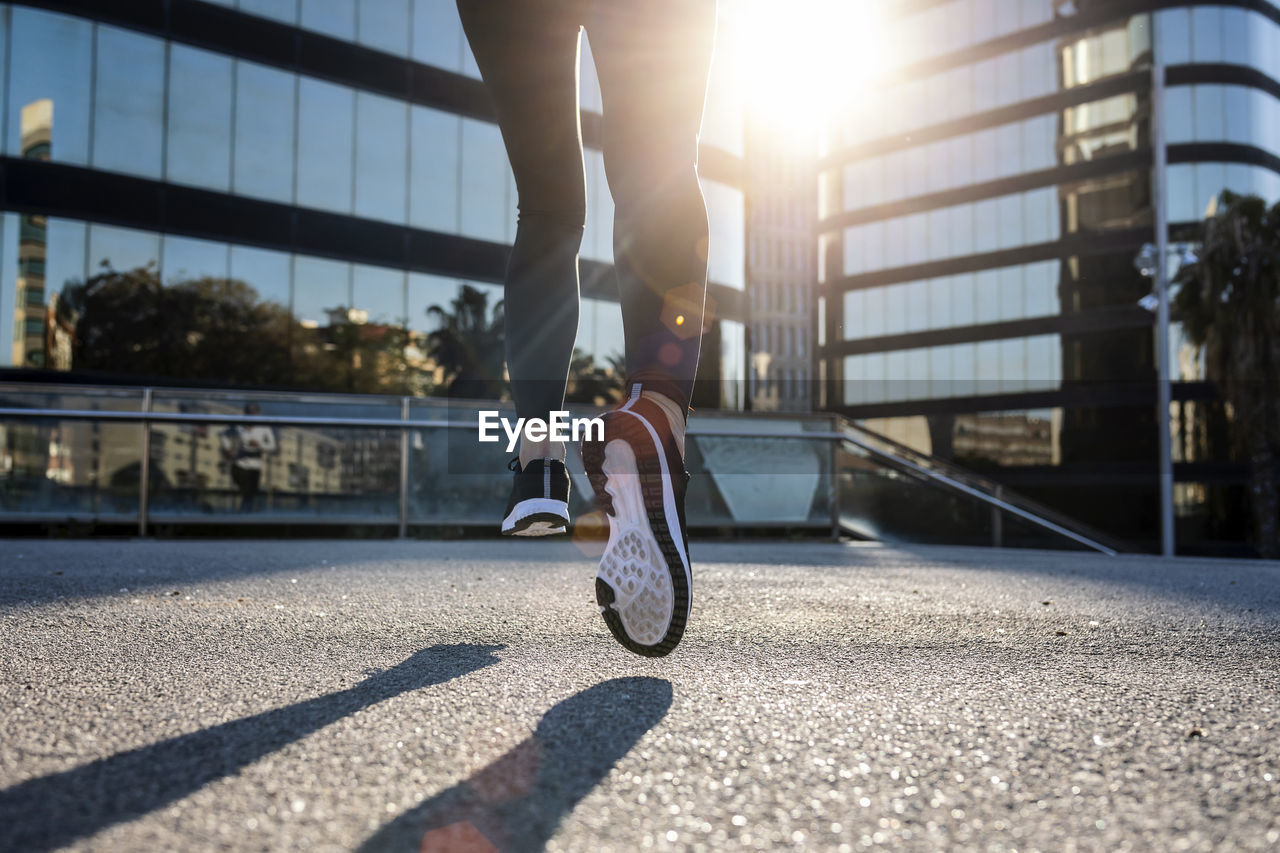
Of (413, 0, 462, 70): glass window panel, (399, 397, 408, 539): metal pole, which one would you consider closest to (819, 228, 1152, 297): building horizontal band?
(413, 0, 462, 70): glass window panel

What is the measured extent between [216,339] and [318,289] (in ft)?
7.58

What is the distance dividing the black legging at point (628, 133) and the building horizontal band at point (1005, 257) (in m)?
39.3

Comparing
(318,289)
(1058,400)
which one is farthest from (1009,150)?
(318,289)

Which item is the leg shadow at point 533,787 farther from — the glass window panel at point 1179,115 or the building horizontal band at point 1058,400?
the glass window panel at point 1179,115

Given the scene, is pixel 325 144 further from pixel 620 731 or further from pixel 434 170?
pixel 620 731

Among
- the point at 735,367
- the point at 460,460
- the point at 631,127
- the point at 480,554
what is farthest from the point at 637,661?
the point at 735,367

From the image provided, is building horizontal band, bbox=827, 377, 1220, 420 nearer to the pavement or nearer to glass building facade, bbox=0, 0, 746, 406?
glass building facade, bbox=0, 0, 746, 406

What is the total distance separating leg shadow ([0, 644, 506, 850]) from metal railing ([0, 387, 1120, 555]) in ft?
24.2

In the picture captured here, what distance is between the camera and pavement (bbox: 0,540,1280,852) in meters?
0.82

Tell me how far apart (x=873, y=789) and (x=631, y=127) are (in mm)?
1332

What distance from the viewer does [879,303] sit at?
44.7 m

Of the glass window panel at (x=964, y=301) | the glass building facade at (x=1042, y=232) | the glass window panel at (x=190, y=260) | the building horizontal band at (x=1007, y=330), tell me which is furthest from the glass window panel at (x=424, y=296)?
the glass window panel at (x=964, y=301)

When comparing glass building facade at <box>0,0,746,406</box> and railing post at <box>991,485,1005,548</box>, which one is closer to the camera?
railing post at <box>991,485,1005,548</box>

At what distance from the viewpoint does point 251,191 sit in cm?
2000
